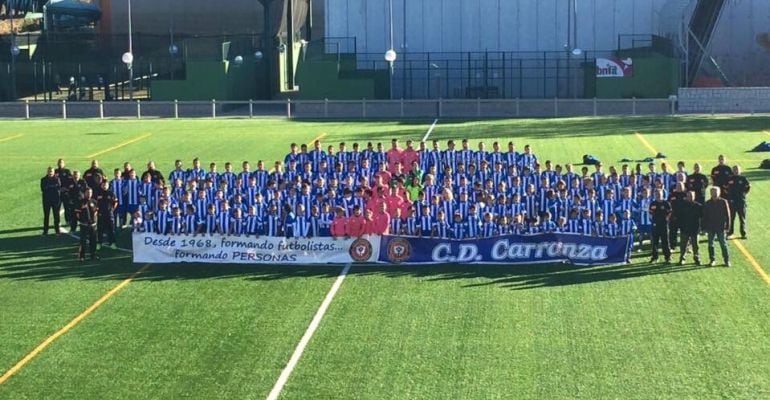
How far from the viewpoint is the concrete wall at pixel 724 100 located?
48.7 m

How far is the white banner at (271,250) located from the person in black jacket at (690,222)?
5021 millimetres

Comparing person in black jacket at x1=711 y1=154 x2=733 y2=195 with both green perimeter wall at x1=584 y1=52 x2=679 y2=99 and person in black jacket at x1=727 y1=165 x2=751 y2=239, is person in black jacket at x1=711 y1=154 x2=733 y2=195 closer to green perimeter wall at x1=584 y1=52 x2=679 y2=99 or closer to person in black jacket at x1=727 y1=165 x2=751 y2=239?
person in black jacket at x1=727 y1=165 x2=751 y2=239

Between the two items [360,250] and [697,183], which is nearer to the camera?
[360,250]

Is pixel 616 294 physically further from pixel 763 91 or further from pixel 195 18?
pixel 195 18

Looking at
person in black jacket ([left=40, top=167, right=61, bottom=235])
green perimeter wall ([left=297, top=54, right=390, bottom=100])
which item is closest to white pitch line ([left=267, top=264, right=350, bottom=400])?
person in black jacket ([left=40, top=167, right=61, bottom=235])

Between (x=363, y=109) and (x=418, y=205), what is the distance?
2921 cm

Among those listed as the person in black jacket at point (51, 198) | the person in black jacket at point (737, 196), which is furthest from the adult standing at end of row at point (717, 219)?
the person in black jacket at point (51, 198)

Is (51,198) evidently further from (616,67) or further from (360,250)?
(616,67)

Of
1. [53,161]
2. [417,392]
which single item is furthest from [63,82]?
[417,392]

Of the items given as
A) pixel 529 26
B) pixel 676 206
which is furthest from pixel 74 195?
pixel 529 26

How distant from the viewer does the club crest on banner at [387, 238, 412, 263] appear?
20.0 metres

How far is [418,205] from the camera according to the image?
20.6 m

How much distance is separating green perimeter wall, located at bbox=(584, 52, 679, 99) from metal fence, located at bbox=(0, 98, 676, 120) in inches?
235

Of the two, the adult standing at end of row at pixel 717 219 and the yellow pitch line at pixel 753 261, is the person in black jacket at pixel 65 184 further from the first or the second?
the yellow pitch line at pixel 753 261
